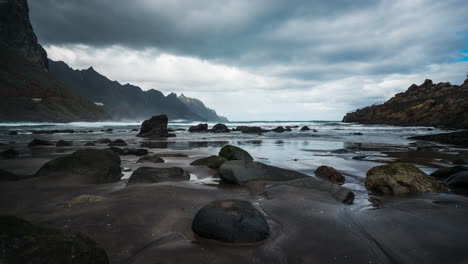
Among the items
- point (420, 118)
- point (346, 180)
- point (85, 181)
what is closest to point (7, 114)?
point (85, 181)

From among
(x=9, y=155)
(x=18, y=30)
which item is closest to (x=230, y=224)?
(x=9, y=155)

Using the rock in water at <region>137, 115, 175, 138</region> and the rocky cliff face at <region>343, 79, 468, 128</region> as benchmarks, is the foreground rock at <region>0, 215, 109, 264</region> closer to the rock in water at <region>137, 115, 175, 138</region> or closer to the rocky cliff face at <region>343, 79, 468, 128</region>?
the rock in water at <region>137, 115, 175, 138</region>

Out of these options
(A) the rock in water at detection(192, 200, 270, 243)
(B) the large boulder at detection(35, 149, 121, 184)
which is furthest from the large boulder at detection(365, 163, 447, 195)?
(B) the large boulder at detection(35, 149, 121, 184)

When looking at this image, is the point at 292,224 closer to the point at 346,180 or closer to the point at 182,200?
the point at 182,200

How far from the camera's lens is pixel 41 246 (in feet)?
5.02

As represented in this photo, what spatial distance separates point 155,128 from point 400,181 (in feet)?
70.6

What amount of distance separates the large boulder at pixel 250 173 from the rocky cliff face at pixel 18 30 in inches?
3890

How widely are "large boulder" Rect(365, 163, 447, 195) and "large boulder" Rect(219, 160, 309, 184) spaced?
152 cm

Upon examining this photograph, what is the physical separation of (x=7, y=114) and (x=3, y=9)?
49.8 meters

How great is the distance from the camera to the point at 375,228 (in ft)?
8.99

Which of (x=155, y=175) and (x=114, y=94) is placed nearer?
(x=155, y=175)

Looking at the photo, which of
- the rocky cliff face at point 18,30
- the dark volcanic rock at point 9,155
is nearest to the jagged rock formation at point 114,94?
the rocky cliff face at point 18,30

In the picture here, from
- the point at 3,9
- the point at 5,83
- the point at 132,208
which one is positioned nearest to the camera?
the point at 132,208

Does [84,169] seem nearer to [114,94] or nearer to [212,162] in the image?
[212,162]
